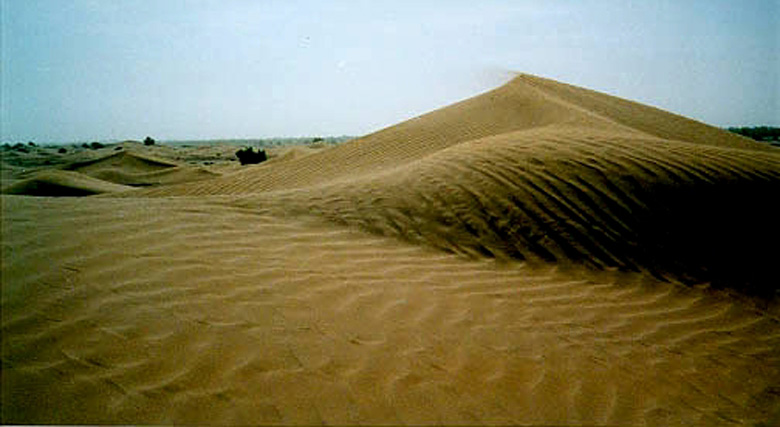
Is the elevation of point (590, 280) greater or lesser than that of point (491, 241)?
lesser

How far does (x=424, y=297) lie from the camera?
3.54 m

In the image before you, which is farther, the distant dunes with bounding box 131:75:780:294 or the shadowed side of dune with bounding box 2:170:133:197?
the shadowed side of dune with bounding box 2:170:133:197

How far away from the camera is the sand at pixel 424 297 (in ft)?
7.29

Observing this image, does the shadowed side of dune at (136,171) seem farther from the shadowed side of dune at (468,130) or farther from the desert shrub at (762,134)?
the desert shrub at (762,134)

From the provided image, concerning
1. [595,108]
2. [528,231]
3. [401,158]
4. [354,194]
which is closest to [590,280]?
[528,231]

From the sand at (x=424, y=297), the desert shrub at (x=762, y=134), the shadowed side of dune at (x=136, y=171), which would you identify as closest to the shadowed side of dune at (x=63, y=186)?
the shadowed side of dune at (x=136, y=171)

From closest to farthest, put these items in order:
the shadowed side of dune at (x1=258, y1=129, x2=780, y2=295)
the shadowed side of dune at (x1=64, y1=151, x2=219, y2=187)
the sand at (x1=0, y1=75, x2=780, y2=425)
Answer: the sand at (x1=0, y1=75, x2=780, y2=425) → the shadowed side of dune at (x1=258, y1=129, x2=780, y2=295) → the shadowed side of dune at (x1=64, y1=151, x2=219, y2=187)

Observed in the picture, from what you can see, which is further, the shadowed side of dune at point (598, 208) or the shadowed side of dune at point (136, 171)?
the shadowed side of dune at point (136, 171)

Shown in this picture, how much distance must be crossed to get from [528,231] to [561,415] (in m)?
2.80

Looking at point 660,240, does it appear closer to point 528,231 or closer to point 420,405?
point 528,231

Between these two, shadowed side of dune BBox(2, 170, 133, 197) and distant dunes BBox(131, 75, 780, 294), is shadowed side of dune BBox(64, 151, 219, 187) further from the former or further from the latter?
distant dunes BBox(131, 75, 780, 294)

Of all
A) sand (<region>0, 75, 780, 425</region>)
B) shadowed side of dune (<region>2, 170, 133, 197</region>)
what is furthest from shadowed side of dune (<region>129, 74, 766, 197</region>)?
sand (<region>0, 75, 780, 425</region>)

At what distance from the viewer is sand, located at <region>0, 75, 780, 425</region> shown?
7.29ft

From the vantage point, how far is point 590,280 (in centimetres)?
432
